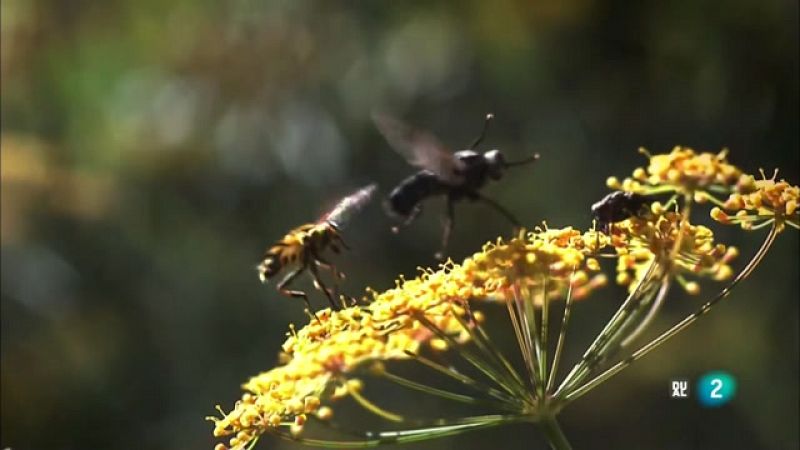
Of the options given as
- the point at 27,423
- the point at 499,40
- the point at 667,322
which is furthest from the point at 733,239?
the point at 27,423

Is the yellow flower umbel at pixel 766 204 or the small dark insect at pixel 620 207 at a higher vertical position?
the small dark insect at pixel 620 207

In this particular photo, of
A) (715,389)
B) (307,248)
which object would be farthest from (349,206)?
(715,389)

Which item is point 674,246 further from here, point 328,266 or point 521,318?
point 328,266

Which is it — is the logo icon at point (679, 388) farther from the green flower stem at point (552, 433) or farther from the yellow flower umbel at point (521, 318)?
the green flower stem at point (552, 433)

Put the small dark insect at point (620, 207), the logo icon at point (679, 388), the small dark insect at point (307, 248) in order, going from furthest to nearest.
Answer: the logo icon at point (679, 388)
the small dark insect at point (307, 248)
the small dark insect at point (620, 207)

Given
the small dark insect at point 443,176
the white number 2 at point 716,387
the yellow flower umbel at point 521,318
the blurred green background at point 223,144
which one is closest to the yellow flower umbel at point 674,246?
the yellow flower umbel at point 521,318

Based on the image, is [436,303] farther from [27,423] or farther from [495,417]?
[27,423]

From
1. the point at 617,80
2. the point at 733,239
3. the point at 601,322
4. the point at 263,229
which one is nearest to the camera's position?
the point at 733,239
